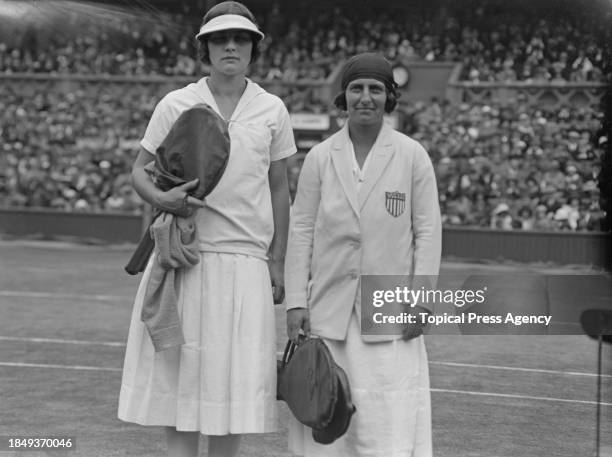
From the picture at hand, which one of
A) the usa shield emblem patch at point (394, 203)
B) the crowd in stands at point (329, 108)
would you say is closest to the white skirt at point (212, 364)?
the usa shield emblem patch at point (394, 203)

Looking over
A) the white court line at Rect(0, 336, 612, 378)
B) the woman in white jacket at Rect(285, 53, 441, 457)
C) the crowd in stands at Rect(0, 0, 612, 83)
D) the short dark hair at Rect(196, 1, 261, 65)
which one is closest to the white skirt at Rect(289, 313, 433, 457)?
the woman in white jacket at Rect(285, 53, 441, 457)

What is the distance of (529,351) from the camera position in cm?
982

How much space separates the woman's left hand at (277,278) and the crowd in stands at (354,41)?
189 inches

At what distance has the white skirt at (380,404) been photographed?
13.0 feet

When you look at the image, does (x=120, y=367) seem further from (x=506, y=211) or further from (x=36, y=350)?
(x=506, y=211)

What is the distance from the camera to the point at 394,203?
13.4ft

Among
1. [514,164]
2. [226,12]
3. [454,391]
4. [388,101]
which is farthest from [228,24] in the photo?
[514,164]

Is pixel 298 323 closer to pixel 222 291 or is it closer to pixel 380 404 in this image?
pixel 222 291

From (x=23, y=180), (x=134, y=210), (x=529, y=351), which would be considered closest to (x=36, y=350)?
(x=529, y=351)

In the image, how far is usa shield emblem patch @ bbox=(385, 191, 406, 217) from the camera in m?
4.08

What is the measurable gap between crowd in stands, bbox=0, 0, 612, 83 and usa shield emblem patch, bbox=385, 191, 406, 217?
4752 millimetres

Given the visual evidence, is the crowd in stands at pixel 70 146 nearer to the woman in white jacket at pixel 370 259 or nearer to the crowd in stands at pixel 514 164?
the crowd in stands at pixel 514 164

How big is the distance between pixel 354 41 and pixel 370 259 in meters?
20.3

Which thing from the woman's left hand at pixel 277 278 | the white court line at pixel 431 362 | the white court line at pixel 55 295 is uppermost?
the woman's left hand at pixel 277 278
